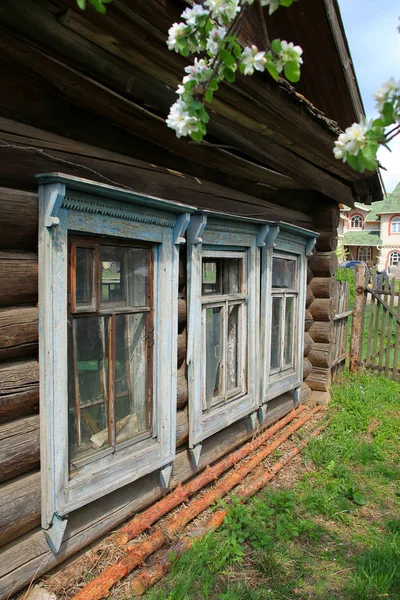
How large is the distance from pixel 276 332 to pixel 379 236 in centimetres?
3586

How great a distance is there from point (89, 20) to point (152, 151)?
1085 millimetres

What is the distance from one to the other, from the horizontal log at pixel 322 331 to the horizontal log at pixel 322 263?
25.7 inches

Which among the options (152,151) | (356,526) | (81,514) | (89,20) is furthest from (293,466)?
(89,20)

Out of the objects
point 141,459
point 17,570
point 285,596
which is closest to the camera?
point 17,570

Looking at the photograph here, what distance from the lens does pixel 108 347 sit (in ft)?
9.02

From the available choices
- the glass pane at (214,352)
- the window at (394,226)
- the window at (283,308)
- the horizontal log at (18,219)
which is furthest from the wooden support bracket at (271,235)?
the window at (394,226)

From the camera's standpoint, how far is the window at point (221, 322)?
3.37 m

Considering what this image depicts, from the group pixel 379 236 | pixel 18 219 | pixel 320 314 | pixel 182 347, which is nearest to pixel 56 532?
pixel 182 347

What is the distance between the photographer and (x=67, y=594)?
94.3 inches

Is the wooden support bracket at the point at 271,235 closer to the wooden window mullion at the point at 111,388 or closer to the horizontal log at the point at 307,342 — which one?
the horizontal log at the point at 307,342

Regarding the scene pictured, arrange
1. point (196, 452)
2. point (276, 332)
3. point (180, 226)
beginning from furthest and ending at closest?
point (276, 332) → point (196, 452) → point (180, 226)

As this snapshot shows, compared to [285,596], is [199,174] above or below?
above

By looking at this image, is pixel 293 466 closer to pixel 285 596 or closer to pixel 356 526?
pixel 356 526

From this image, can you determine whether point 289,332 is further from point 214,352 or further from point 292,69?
point 292,69
